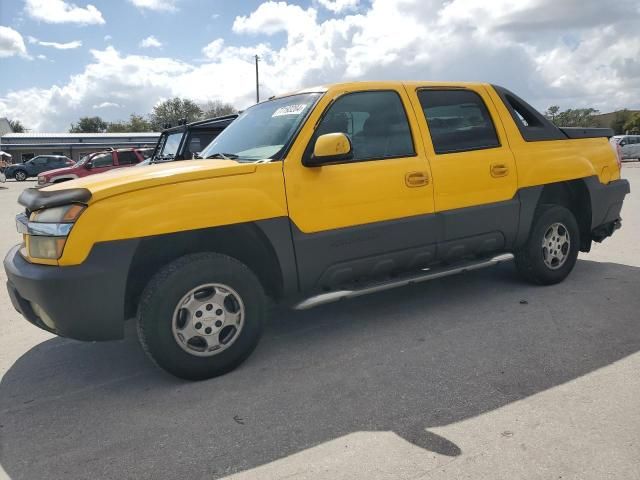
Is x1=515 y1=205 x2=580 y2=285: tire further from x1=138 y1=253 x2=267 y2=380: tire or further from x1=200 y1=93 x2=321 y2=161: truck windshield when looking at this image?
x1=138 y1=253 x2=267 y2=380: tire

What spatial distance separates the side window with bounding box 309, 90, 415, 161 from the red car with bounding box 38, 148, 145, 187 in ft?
46.9

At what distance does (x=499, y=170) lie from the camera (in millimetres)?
4320

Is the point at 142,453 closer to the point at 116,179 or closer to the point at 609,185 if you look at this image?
the point at 116,179

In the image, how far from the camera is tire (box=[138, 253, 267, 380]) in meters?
3.02

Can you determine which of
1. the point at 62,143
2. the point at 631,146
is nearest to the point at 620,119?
the point at 631,146

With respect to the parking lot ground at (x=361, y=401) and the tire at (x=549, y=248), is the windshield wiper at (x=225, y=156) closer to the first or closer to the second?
the parking lot ground at (x=361, y=401)

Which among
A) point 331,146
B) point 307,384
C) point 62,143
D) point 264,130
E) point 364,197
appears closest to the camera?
point 307,384

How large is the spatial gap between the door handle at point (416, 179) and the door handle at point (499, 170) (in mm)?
723

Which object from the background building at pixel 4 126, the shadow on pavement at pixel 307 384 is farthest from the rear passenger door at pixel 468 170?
the background building at pixel 4 126

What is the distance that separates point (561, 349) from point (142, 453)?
8.77 feet

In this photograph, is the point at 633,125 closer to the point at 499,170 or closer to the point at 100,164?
the point at 100,164

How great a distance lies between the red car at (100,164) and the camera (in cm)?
1698

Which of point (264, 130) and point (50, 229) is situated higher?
point (264, 130)

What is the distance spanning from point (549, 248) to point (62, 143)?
6098 centimetres
